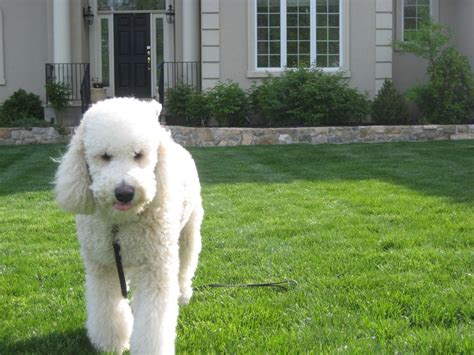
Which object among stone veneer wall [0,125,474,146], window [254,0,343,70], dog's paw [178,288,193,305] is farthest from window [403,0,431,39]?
dog's paw [178,288,193,305]

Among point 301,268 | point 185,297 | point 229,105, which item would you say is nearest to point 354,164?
point 229,105

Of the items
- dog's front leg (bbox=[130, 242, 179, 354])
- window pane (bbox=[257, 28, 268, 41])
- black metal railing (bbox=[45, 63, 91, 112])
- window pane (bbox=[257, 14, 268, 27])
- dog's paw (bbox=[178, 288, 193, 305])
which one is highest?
window pane (bbox=[257, 14, 268, 27])

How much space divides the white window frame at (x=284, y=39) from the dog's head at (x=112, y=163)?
1306cm

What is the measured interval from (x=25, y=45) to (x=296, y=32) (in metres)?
6.81

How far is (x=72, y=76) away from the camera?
16.4 m

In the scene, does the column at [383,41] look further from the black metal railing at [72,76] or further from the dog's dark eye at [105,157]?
the dog's dark eye at [105,157]

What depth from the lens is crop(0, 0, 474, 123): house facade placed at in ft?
52.3

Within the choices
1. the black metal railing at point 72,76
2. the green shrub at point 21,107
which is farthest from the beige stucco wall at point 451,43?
the green shrub at point 21,107

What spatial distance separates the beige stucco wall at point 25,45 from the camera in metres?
17.2

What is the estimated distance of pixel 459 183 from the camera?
27.6 feet

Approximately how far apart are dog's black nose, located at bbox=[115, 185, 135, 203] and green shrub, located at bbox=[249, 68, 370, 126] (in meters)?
11.8

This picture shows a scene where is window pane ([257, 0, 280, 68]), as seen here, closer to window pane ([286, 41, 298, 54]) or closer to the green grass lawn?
window pane ([286, 41, 298, 54])

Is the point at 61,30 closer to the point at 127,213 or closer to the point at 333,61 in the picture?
the point at 333,61

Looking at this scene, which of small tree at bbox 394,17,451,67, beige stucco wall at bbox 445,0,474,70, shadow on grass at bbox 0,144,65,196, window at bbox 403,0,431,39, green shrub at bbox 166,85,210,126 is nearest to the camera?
shadow on grass at bbox 0,144,65,196
